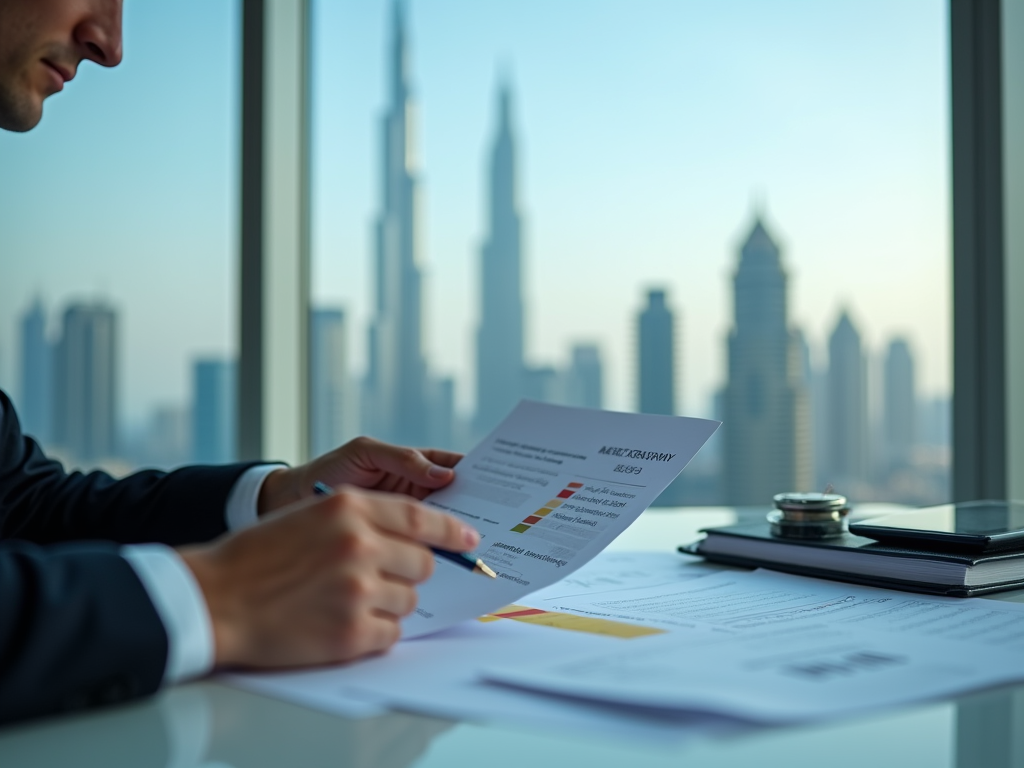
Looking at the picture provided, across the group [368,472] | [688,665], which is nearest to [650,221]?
[368,472]

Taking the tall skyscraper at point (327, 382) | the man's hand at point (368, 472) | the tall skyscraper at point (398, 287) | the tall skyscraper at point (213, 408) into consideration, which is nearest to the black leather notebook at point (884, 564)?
the man's hand at point (368, 472)

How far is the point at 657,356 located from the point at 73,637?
162 inches

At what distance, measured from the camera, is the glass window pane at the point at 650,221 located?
13.1 feet

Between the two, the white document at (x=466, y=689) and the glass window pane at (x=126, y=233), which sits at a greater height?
the glass window pane at (x=126, y=233)

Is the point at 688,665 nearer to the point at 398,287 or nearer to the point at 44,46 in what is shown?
the point at 44,46

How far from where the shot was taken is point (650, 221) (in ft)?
16.6

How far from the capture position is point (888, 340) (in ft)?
14.8

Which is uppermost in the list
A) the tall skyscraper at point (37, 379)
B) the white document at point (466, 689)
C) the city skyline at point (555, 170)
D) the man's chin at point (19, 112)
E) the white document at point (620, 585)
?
the city skyline at point (555, 170)

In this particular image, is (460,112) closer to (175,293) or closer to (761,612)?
(175,293)

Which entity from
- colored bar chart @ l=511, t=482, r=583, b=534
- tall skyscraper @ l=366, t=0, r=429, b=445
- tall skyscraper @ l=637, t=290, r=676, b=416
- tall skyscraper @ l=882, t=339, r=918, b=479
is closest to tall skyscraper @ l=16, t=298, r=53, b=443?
tall skyscraper @ l=366, t=0, r=429, b=445

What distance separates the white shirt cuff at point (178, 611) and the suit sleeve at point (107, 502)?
0.40 metres

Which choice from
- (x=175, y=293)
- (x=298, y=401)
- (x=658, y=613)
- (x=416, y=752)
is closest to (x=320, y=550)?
(x=416, y=752)

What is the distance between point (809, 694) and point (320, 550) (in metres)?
0.27

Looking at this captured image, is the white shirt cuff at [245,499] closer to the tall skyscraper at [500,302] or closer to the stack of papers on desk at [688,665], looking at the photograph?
the stack of papers on desk at [688,665]
